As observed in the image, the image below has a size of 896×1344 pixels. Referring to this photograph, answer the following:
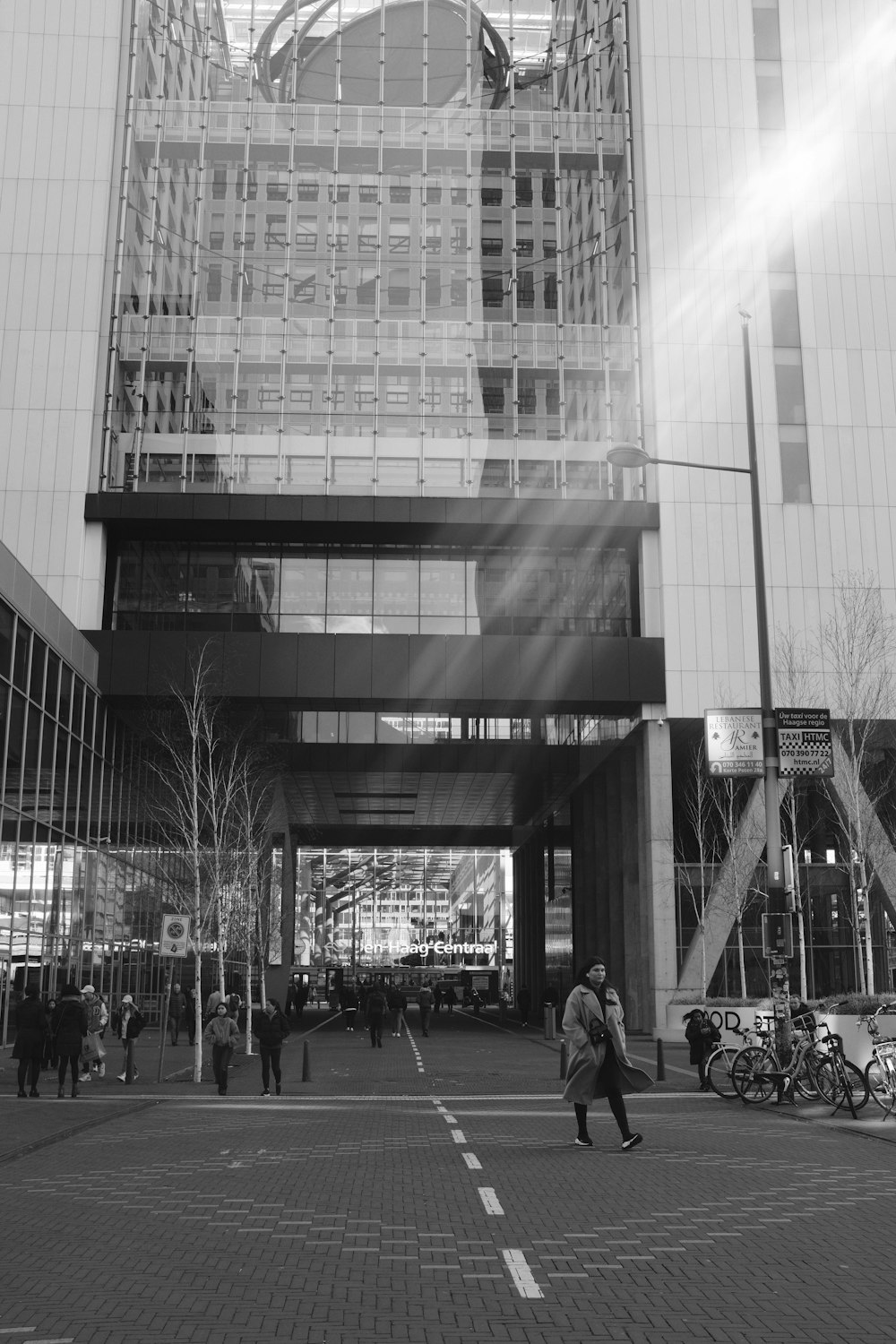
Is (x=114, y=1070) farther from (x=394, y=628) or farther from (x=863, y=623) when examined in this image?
(x=863, y=623)

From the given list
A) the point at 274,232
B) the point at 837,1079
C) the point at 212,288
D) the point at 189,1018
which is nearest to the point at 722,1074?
the point at 837,1079

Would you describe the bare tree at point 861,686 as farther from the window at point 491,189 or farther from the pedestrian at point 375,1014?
the window at point 491,189

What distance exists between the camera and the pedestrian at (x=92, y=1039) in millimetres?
25219

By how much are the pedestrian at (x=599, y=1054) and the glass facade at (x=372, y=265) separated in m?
31.4

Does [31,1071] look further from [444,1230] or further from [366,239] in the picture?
[366,239]

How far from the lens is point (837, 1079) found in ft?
57.2

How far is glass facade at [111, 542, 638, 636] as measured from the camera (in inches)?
1699

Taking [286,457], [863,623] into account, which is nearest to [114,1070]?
[286,457]

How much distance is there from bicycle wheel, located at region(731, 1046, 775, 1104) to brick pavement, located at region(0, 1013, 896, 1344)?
1498 mm

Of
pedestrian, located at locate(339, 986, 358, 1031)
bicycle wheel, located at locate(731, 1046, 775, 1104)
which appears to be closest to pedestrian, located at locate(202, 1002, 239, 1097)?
bicycle wheel, located at locate(731, 1046, 775, 1104)

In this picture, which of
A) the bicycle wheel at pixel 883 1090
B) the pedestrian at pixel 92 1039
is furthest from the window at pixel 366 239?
the bicycle wheel at pixel 883 1090

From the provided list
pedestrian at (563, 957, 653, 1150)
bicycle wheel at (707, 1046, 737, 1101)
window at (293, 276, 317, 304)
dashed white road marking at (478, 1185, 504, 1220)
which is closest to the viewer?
dashed white road marking at (478, 1185, 504, 1220)

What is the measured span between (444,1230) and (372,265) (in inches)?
1621

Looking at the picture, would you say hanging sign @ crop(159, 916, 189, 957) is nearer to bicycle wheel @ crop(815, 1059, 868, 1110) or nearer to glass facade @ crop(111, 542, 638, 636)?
bicycle wheel @ crop(815, 1059, 868, 1110)
